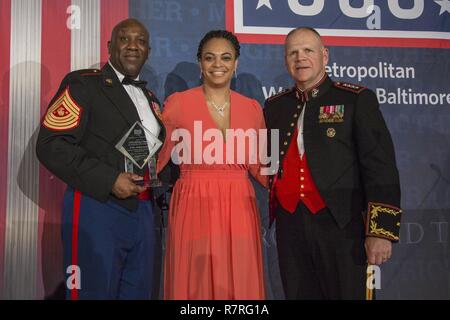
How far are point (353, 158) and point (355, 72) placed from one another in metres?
1.19

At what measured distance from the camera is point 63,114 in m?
2.30

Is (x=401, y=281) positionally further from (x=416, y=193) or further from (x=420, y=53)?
(x=420, y=53)

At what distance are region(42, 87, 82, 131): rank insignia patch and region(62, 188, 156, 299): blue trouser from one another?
332mm

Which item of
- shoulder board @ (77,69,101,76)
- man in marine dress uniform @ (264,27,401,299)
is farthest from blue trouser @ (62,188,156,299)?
man in marine dress uniform @ (264,27,401,299)

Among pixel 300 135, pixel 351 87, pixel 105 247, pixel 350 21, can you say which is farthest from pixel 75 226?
pixel 350 21

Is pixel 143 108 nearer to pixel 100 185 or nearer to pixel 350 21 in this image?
pixel 100 185

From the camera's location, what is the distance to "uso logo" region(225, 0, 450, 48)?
10.6 ft

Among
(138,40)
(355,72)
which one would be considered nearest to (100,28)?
(138,40)

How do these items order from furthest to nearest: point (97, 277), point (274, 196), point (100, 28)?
1. point (100, 28)
2. point (274, 196)
3. point (97, 277)

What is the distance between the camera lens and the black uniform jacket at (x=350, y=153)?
2.21m

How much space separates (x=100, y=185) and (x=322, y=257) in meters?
1.10

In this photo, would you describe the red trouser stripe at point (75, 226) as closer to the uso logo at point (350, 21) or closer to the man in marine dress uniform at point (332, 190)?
the man in marine dress uniform at point (332, 190)

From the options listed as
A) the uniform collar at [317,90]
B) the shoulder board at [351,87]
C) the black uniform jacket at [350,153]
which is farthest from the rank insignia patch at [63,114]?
the shoulder board at [351,87]

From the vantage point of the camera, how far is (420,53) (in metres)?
3.42
